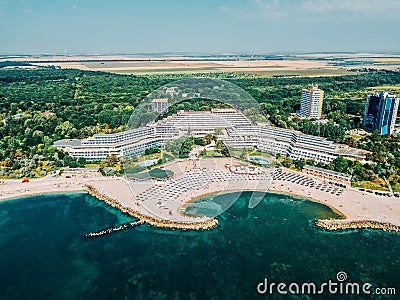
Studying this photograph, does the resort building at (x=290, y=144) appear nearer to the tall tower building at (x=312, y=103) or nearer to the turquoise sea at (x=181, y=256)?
the turquoise sea at (x=181, y=256)

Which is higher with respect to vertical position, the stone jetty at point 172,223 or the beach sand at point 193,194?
the beach sand at point 193,194

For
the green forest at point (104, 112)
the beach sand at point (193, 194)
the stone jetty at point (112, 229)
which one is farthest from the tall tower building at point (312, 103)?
the stone jetty at point (112, 229)

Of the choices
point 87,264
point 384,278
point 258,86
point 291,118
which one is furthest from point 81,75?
point 384,278

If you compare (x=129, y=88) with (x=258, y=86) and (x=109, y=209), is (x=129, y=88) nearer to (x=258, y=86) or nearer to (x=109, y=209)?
(x=258, y=86)

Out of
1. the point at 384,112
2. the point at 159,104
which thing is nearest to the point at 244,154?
the point at 159,104

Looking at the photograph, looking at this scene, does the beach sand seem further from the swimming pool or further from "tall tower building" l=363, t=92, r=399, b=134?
"tall tower building" l=363, t=92, r=399, b=134

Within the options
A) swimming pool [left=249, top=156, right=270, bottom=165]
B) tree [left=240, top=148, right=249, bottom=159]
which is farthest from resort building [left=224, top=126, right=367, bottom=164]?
swimming pool [left=249, top=156, right=270, bottom=165]
